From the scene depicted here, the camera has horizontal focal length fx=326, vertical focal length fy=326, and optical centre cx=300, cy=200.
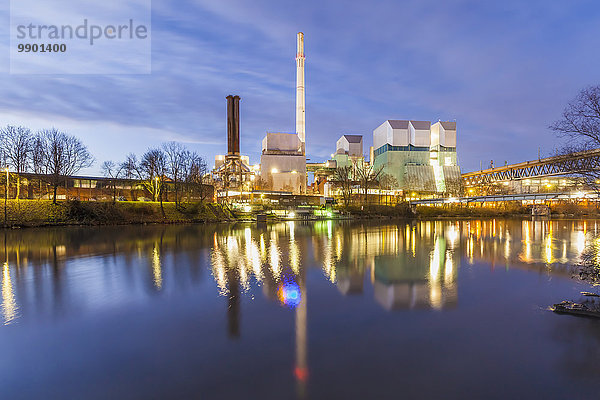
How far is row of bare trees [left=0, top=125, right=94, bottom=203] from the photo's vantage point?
166 ft

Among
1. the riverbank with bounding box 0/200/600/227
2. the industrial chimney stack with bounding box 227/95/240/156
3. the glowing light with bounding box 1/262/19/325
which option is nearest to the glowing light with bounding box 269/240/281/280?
the glowing light with bounding box 1/262/19/325

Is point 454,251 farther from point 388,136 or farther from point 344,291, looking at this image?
point 388,136

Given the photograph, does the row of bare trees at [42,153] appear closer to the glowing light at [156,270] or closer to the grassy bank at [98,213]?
the grassy bank at [98,213]

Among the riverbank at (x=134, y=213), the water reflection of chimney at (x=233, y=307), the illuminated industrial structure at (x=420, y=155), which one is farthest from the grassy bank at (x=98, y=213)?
the illuminated industrial structure at (x=420, y=155)

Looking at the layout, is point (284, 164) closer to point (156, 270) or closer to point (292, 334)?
point (156, 270)

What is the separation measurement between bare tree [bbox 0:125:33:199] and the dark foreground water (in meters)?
46.5

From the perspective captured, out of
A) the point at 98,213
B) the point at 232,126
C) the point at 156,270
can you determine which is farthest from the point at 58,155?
the point at 232,126

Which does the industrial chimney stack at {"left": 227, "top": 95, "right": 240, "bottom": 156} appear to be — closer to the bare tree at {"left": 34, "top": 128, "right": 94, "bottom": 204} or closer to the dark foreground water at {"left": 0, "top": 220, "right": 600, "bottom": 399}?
the bare tree at {"left": 34, "top": 128, "right": 94, "bottom": 204}

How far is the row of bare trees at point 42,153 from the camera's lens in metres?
50.6

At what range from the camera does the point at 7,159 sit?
170ft

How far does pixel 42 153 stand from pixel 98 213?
66.1 ft

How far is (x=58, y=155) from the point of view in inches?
2026

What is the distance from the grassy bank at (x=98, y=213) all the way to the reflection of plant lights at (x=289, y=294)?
42.4 m

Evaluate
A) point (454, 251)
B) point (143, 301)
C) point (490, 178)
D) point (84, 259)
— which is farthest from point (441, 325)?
point (490, 178)
